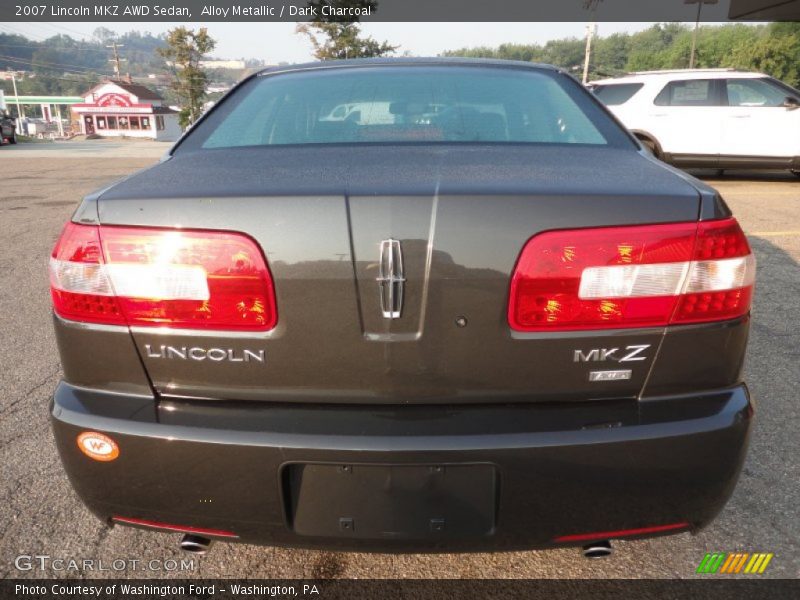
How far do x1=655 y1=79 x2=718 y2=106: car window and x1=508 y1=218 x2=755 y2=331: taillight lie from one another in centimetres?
1001

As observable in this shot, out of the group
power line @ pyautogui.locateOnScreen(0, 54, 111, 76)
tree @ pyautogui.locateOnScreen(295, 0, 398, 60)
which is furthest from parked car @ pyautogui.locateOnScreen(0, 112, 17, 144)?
power line @ pyautogui.locateOnScreen(0, 54, 111, 76)

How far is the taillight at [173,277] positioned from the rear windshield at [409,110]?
63cm

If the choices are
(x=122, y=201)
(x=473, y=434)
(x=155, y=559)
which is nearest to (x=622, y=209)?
(x=473, y=434)

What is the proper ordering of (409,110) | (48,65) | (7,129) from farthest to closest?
(48,65) < (7,129) < (409,110)

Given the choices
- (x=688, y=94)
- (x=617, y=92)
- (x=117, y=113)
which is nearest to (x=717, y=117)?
(x=688, y=94)

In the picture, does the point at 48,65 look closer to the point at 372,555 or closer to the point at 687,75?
the point at 687,75

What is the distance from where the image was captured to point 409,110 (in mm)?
2043

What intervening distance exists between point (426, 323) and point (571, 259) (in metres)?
0.35

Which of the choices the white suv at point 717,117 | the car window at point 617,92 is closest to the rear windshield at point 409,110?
the white suv at point 717,117

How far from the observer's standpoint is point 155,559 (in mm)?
1811

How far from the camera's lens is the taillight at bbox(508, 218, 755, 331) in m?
1.26

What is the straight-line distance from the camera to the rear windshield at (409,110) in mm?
1885
